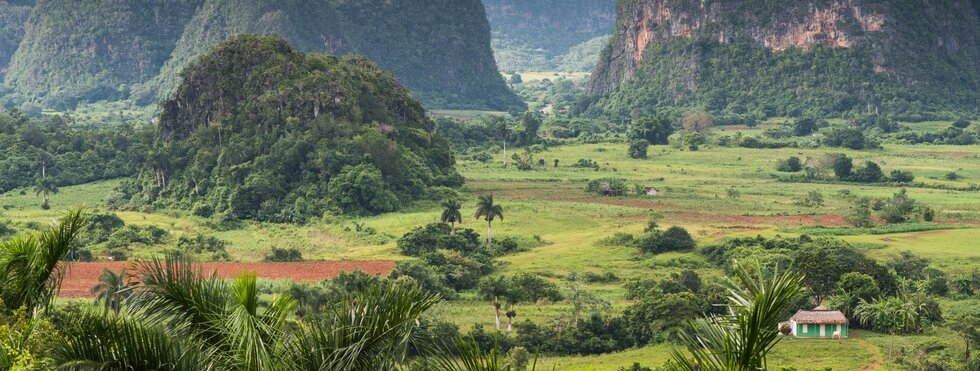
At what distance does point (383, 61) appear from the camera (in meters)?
126

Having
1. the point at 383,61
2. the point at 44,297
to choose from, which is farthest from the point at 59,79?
the point at 44,297

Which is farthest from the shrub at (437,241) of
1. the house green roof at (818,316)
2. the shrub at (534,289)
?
the house green roof at (818,316)

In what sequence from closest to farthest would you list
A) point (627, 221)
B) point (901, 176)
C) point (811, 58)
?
point (627, 221) → point (901, 176) → point (811, 58)

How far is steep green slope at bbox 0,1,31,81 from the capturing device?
137 metres

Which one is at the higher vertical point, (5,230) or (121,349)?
(121,349)

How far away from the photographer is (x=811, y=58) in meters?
104

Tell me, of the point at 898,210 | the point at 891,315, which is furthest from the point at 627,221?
the point at 891,315

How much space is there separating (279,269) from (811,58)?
73355 mm

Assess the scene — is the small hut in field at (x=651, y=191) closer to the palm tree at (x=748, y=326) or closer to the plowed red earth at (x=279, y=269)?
the plowed red earth at (x=279, y=269)

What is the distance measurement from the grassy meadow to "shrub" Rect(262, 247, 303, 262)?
3.73 feet

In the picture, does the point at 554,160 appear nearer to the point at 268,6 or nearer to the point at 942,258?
the point at 942,258

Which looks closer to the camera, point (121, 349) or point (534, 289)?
point (121, 349)

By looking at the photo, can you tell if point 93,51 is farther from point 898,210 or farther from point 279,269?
point 898,210

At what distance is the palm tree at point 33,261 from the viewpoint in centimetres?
898
